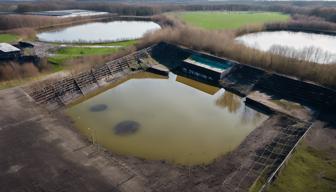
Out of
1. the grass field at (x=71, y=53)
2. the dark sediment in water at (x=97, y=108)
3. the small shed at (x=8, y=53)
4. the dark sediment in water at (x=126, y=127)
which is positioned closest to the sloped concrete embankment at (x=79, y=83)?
the dark sediment in water at (x=97, y=108)

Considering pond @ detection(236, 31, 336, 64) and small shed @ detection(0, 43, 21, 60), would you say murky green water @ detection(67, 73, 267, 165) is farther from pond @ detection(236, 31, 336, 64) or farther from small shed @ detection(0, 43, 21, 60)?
small shed @ detection(0, 43, 21, 60)

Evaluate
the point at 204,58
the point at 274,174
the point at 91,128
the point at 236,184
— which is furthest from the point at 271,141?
the point at 204,58

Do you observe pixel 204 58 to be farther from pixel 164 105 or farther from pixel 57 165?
pixel 57 165

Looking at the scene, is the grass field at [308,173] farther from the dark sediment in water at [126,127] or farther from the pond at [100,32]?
the pond at [100,32]

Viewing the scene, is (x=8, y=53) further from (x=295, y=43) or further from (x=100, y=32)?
(x=295, y=43)

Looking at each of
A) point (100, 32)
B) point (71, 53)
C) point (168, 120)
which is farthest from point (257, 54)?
point (100, 32)

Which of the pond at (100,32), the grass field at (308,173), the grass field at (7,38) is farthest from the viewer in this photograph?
the pond at (100,32)
